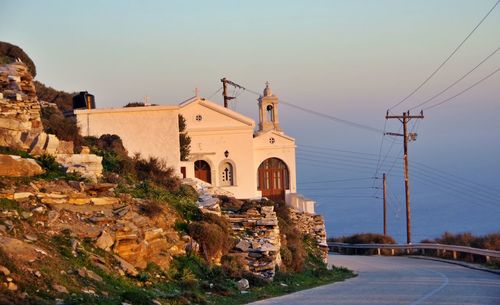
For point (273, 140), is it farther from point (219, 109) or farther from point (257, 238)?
point (257, 238)

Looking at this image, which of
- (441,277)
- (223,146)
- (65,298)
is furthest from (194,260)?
(223,146)

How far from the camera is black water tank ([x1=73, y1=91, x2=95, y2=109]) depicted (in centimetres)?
4250

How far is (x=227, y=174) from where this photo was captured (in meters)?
52.8

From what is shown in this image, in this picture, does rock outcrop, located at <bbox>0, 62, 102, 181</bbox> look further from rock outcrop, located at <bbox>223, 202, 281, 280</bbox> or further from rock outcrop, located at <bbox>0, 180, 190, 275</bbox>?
rock outcrop, located at <bbox>223, 202, 281, 280</bbox>

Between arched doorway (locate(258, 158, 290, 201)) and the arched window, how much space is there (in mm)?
2960

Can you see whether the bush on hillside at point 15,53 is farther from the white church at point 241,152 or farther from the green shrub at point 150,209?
the green shrub at point 150,209

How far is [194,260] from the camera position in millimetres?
22422

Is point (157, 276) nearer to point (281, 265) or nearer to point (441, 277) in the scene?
point (281, 265)

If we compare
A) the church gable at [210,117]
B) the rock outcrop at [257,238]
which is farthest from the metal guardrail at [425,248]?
the church gable at [210,117]

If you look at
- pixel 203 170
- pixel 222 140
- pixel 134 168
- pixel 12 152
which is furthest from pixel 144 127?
pixel 12 152

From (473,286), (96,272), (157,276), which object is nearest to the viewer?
(96,272)

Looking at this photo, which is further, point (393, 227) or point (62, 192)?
point (393, 227)

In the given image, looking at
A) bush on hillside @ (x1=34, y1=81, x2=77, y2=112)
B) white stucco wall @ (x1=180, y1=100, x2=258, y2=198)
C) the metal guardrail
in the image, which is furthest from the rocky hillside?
white stucco wall @ (x1=180, y1=100, x2=258, y2=198)

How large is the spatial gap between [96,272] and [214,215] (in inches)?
317
